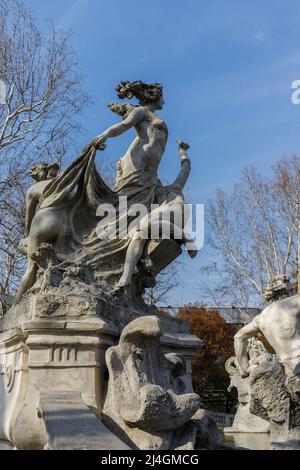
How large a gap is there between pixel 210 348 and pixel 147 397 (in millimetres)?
28502

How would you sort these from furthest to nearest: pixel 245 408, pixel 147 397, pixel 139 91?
pixel 245 408 < pixel 139 91 < pixel 147 397

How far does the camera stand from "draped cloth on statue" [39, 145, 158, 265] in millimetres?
6109

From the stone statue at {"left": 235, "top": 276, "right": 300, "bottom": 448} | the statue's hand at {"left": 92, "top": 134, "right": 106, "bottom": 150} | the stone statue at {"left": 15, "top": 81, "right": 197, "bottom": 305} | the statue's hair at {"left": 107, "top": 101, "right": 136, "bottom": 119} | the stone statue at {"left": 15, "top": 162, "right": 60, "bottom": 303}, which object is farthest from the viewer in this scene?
the statue's hair at {"left": 107, "top": 101, "right": 136, "bottom": 119}

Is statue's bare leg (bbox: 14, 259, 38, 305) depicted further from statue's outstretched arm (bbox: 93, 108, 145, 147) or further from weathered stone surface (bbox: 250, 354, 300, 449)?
weathered stone surface (bbox: 250, 354, 300, 449)

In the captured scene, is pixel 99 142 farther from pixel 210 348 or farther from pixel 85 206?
pixel 210 348

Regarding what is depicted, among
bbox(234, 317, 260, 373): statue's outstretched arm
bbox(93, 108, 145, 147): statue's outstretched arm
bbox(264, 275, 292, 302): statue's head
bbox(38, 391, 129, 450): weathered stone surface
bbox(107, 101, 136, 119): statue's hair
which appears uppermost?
bbox(107, 101, 136, 119): statue's hair

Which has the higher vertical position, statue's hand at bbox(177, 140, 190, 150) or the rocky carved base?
statue's hand at bbox(177, 140, 190, 150)

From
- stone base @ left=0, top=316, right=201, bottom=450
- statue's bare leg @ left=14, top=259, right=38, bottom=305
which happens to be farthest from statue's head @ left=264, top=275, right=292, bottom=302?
statue's bare leg @ left=14, top=259, right=38, bottom=305

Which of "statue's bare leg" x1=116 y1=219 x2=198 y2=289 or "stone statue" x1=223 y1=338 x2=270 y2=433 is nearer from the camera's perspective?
"statue's bare leg" x1=116 y1=219 x2=198 y2=289

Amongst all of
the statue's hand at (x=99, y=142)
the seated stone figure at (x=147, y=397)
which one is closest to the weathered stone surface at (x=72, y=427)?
the seated stone figure at (x=147, y=397)

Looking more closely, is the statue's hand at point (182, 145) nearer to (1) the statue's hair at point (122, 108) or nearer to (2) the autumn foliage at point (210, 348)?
(1) the statue's hair at point (122, 108)

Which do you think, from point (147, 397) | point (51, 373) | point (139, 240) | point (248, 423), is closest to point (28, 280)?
point (139, 240)

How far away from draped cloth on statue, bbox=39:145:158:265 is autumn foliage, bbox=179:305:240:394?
24.9 metres

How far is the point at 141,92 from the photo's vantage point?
7223 millimetres
